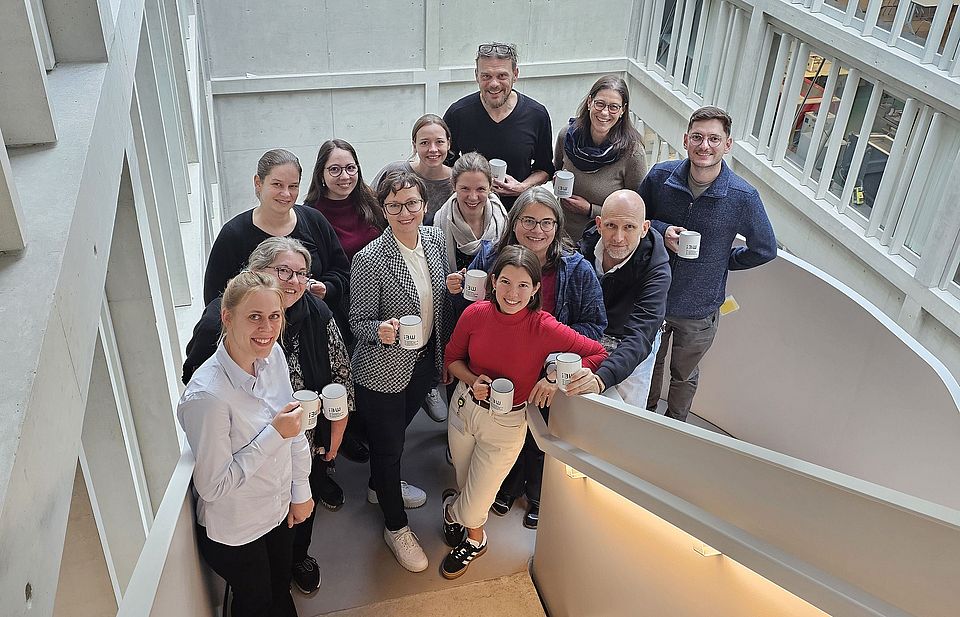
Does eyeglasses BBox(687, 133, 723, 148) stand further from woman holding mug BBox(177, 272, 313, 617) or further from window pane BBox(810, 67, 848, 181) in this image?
window pane BBox(810, 67, 848, 181)

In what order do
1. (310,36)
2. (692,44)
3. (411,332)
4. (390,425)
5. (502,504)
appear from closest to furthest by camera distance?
(411,332), (390,425), (502,504), (310,36), (692,44)

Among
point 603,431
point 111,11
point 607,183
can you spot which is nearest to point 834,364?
point 607,183

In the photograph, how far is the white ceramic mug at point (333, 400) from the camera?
2.93m

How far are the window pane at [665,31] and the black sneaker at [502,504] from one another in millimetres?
7091

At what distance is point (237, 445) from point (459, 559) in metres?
1.69

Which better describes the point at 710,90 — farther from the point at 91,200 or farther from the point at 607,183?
the point at 91,200

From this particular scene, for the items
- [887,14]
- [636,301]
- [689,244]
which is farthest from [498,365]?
[887,14]

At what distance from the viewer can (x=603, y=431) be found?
3008 mm

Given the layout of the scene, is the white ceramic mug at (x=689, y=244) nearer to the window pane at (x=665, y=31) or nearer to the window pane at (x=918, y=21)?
the window pane at (x=918, y=21)

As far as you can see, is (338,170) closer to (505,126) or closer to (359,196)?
(359,196)

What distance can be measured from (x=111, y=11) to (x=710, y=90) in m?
7.26

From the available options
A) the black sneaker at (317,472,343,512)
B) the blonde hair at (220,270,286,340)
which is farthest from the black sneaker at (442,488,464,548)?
→ the blonde hair at (220,270,286,340)

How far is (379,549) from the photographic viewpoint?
13.0 ft

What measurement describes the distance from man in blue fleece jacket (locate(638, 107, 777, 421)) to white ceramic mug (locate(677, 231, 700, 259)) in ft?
0.14
